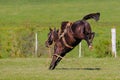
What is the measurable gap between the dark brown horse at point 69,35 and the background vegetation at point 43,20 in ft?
29.7

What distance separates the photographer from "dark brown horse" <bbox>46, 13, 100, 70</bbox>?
1494cm

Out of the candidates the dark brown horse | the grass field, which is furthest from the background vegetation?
the dark brown horse

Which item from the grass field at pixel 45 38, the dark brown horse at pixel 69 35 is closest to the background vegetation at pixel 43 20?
the grass field at pixel 45 38

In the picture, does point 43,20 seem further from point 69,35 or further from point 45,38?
point 69,35

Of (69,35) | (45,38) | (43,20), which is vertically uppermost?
(43,20)

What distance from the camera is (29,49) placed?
84.4 ft

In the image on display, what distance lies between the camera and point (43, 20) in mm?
54625

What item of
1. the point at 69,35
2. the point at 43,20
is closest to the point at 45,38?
the point at 69,35

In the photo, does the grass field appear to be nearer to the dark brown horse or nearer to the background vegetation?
the background vegetation

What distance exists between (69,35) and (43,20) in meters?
39.2

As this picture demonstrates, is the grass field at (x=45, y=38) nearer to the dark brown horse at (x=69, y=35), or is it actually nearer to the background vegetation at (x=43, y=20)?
the background vegetation at (x=43, y=20)

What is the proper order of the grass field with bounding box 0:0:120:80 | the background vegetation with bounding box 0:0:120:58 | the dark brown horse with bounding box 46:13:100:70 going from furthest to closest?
the background vegetation with bounding box 0:0:120:58
the dark brown horse with bounding box 46:13:100:70
the grass field with bounding box 0:0:120:80

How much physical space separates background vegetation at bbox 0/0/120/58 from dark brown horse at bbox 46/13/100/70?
9.06 m

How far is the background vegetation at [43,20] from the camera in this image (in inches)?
1008
